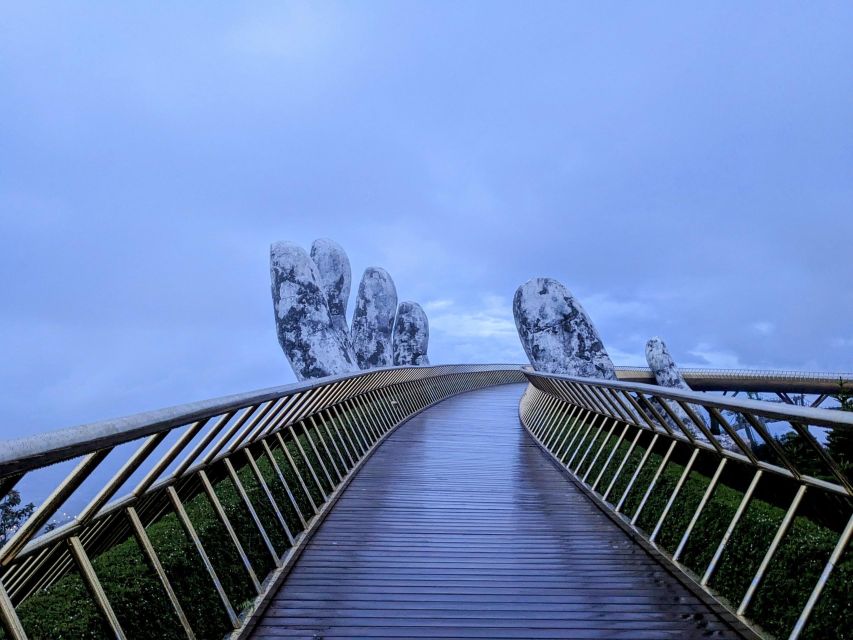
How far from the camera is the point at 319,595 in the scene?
4.43m

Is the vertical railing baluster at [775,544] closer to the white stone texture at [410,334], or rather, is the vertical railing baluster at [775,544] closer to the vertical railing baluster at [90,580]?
the vertical railing baluster at [90,580]

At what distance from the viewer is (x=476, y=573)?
4836mm

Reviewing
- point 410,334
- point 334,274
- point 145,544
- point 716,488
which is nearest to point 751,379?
point 410,334

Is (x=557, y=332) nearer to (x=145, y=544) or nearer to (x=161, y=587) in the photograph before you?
(x=161, y=587)

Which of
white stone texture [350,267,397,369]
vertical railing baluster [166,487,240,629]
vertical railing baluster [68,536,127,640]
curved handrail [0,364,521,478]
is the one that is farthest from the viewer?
white stone texture [350,267,397,369]

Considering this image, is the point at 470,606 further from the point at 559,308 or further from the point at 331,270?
the point at 331,270

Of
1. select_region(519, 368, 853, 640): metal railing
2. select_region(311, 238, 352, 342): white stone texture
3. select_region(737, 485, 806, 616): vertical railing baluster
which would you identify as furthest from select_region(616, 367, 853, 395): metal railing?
select_region(737, 485, 806, 616): vertical railing baluster

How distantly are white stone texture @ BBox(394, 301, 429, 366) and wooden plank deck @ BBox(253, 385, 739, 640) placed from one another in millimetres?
36675

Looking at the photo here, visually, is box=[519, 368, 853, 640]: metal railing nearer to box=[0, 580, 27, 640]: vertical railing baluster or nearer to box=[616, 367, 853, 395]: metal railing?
box=[0, 580, 27, 640]: vertical railing baluster

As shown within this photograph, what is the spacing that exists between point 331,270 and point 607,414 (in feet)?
117

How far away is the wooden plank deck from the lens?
3.93 metres

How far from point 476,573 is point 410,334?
1591 inches

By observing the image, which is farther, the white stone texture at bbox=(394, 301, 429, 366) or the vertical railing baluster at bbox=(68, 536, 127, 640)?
the white stone texture at bbox=(394, 301, 429, 366)

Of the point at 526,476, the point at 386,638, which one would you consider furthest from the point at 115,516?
the point at 526,476
